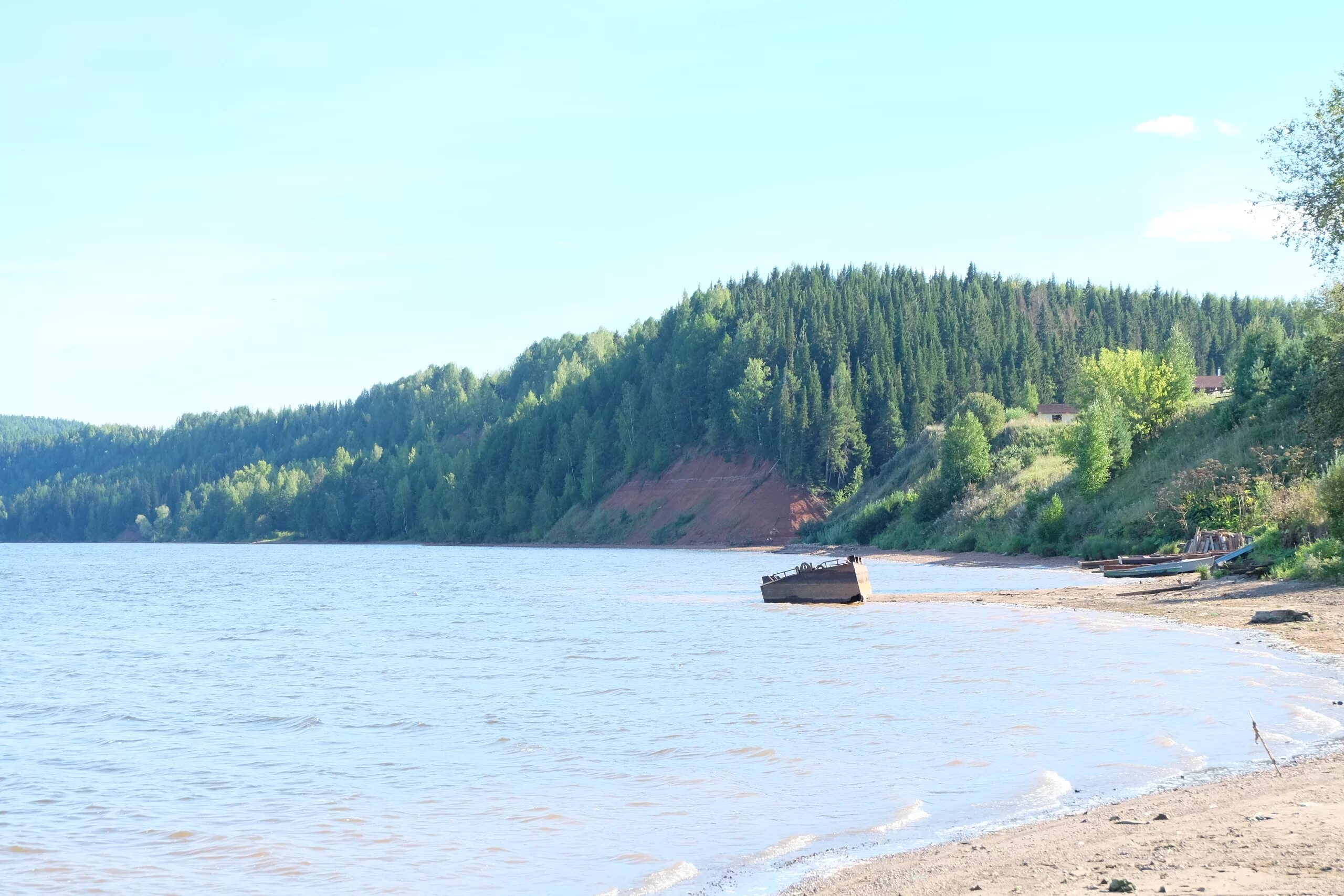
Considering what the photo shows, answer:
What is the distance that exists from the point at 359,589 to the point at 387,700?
4136 cm

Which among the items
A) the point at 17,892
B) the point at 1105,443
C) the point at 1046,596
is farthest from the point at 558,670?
the point at 1105,443

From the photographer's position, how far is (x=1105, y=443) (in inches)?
2586

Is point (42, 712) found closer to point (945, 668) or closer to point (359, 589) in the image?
point (945, 668)

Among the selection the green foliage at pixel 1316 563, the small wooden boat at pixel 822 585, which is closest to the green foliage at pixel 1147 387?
the small wooden boat at pixel 822 585

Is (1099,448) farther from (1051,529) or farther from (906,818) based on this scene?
(906,818)

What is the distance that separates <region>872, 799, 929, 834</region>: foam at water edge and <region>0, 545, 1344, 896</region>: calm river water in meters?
0.10

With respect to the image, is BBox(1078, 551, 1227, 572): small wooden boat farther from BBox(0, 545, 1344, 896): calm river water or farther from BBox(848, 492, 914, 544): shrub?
BBox(848, 492, 914, 544): shrub

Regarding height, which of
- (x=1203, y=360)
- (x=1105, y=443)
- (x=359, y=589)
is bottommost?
(x=359, y=589)

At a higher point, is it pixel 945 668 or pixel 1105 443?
pixel 1105 443

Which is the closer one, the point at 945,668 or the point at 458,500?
the point at 945,668

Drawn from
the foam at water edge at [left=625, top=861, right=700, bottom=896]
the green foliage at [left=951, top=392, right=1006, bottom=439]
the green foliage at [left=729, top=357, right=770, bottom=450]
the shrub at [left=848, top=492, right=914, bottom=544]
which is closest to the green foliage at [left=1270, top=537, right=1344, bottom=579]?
the foam at water edge at [left=625, top=861, right=700, bottom=896]

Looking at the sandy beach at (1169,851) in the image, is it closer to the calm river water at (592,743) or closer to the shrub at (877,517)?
the calm river water at (592,743)

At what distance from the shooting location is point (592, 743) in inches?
656

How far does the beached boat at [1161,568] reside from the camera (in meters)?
39.6
